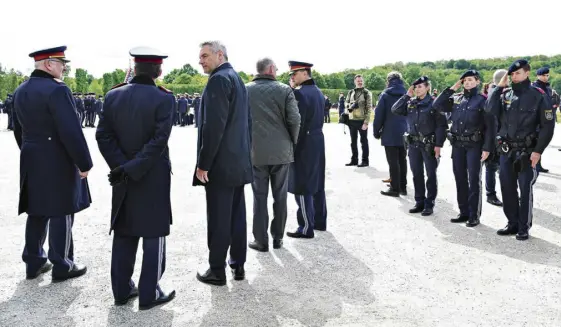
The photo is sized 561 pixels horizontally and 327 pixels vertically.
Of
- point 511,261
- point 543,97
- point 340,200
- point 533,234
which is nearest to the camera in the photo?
point 511,261

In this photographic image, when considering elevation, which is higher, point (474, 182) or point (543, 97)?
point (543, 97)

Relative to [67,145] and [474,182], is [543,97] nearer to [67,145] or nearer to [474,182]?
[474,182]

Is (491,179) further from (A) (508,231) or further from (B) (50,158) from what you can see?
(B) (50,158)

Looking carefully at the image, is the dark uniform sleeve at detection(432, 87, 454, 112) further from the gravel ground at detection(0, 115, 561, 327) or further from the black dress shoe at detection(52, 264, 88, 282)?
the black dress shoe at detection(52, 264, 88, 282)

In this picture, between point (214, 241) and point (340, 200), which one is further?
point (340, 200)

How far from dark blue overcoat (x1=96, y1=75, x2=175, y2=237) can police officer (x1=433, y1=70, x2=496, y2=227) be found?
12.6 ft

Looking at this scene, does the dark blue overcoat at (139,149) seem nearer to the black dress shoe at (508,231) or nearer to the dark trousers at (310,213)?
the dark trousers at (310,213)

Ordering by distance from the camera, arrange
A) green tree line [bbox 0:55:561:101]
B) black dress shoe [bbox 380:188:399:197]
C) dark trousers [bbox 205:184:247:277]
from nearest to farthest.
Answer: dark trousers [bbox 205:184:247:277]
black dress shoe [bbox 380:188:399:197]
green tree line [bbox 0:55:561:101]

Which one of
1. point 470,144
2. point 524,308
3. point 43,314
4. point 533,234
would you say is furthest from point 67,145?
point 533,234

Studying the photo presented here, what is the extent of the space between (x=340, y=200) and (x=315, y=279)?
3326 millimetres

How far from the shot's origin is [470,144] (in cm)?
614

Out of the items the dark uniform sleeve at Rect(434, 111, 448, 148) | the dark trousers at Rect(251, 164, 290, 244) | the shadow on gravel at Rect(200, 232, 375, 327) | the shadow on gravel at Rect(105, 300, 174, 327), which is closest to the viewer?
the shadow on gravel at Rect(105, 300, 174, 327)

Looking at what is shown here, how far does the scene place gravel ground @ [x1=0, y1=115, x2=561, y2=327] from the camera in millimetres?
3623

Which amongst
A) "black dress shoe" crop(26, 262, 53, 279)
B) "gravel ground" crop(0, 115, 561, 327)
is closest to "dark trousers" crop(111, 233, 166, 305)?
"gravel ground" crop(0, 115, 561, 327)
